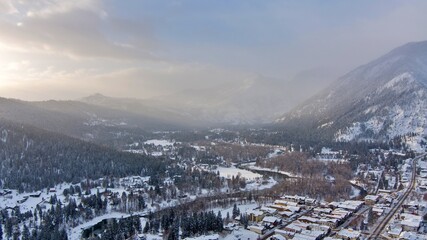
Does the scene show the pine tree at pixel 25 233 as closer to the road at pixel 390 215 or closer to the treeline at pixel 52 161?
the treeline at pixel 52 161

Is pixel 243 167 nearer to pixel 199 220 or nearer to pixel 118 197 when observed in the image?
pixel 118 197

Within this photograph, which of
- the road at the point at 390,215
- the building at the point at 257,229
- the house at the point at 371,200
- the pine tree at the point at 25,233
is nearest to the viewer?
the pine tree at the point at 25,233

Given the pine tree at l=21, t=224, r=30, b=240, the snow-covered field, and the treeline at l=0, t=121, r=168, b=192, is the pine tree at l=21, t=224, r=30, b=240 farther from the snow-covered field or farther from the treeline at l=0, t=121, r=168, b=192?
the snow-covered field

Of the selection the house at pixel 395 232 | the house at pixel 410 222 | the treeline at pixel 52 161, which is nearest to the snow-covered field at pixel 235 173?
the treeline at pixel 52 161

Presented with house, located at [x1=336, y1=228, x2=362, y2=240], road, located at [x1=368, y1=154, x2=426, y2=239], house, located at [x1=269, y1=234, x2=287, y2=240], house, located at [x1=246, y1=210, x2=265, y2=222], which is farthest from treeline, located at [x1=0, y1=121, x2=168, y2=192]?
house, located at [x1=336, y1=228, x2=362, y2=240]

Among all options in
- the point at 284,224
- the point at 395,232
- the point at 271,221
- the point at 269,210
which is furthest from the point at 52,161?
the point at 395,232

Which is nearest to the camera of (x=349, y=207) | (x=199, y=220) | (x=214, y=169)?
(x=199, y=220)

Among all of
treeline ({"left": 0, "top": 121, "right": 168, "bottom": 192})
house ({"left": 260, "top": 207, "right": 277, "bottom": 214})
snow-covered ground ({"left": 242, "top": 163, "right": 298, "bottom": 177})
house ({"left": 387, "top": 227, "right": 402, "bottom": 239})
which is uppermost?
treeline ({"left": 0, "top": 121, "right": 168, "bottom": 192})

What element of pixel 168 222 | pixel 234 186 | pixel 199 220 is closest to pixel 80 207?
pixel 168 222
